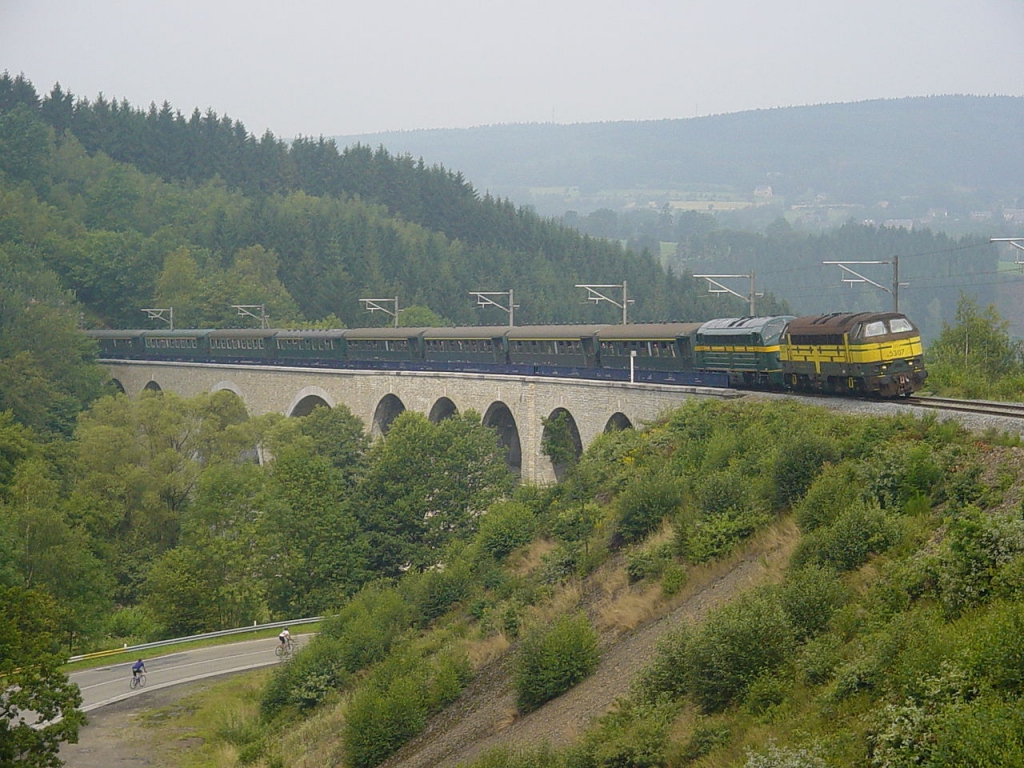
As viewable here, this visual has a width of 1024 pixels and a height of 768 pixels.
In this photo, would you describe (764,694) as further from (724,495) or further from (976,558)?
(724,495)

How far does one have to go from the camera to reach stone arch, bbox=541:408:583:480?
50.2 meters

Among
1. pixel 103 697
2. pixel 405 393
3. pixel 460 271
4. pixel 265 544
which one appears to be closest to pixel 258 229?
pixel 460 271

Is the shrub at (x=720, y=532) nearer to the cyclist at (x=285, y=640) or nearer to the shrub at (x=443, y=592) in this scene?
the shrub at (x=443, y=592)

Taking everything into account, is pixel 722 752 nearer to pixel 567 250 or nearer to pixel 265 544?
pixel 265 544

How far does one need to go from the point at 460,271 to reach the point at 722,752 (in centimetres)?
12771

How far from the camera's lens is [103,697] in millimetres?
35094

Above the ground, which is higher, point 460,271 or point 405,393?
point 460,271

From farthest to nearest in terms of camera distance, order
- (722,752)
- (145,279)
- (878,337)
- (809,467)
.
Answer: (145,279)
(878,337)
(809,467)
(722,752)

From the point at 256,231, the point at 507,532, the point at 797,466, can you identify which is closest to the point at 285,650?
the point at 507,532

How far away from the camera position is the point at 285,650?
3703cm

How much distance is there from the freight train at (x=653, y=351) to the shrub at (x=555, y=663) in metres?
13.6

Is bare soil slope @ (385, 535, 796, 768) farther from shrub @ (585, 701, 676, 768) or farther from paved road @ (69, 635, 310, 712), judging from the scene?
paved road @ (69, 635, 310, 712)

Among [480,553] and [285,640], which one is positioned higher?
[480,553]

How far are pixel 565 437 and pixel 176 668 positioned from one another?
18251 mm
